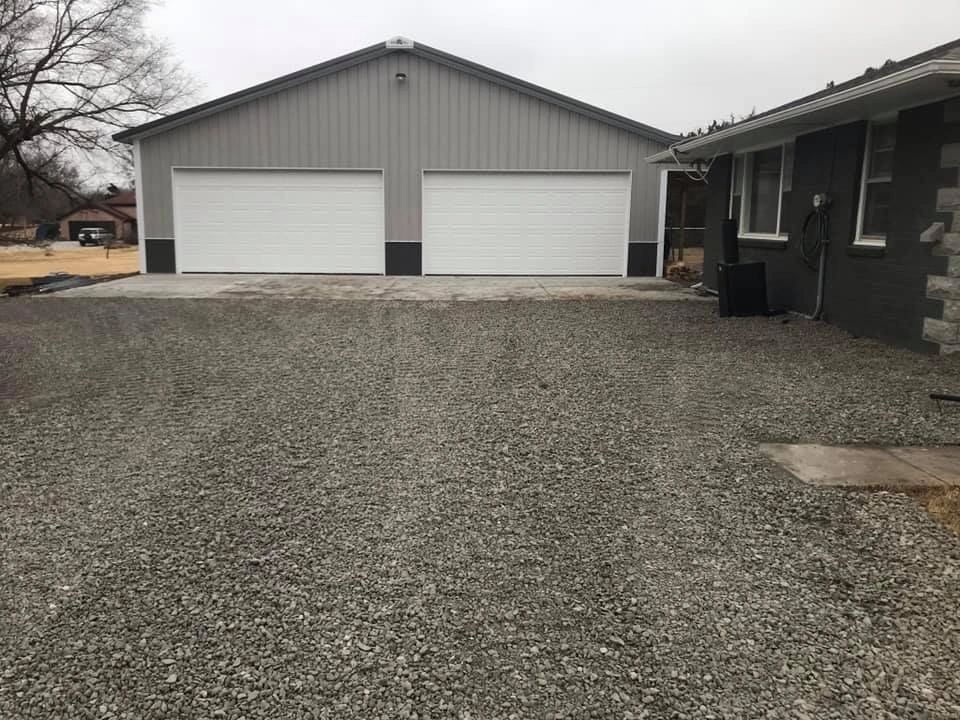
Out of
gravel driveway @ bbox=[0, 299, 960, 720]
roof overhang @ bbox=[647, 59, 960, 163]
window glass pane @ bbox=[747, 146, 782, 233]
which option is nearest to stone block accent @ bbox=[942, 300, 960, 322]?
gravel driveway @ bbox=[0, 299, 960, 720]

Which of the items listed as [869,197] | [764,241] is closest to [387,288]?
[764,241]

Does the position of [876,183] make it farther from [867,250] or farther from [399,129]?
[399,129]

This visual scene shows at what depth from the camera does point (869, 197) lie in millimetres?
9289

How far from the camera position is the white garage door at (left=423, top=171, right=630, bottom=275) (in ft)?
57.7

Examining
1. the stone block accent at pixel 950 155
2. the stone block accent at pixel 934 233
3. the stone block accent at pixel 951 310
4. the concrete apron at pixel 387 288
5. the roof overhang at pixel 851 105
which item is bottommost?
the concrete apron at pixel 387 288

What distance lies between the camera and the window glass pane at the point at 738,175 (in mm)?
13141

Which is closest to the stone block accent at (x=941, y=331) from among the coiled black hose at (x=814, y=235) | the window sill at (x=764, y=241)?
the coiled black hose at (x=814, y=235)

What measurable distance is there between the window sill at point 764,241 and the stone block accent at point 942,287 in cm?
358

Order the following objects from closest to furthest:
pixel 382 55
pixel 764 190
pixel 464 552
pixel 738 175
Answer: pixel 464 552
pixel 764 190
pixel 738 175
pixel 382 55

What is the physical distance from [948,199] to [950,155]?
1.30 feet

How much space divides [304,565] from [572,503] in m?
1.35

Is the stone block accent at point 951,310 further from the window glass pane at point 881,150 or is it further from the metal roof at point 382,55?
the metal roof at point 382,55

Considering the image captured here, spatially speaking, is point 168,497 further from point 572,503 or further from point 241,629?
point 572,503

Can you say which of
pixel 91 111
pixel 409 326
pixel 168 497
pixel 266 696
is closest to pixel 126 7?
pixel 91 111
